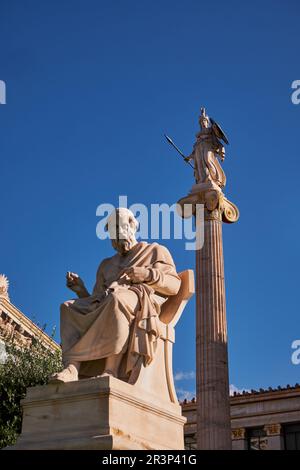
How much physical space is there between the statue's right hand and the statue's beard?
59 cm

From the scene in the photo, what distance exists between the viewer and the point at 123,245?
28.4 ft

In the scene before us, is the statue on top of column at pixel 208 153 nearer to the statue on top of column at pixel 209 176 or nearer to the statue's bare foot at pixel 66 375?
the statue on top of column at pixel 209 176

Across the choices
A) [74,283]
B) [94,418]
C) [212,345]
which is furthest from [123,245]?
[212,345]

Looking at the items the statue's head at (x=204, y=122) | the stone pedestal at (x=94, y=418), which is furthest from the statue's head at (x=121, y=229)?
the statue's head at (x=204, y=122)

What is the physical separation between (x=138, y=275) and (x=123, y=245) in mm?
768

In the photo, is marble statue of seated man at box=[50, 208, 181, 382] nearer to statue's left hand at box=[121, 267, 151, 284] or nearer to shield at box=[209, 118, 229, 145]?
statue's left hand at box=[121, 267, 151, 284]

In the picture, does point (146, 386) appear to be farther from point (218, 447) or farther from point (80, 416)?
point (218, 447)

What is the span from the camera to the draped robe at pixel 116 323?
7496 mm

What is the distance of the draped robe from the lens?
24.6 ft

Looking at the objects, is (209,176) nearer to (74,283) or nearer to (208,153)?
(208,153)

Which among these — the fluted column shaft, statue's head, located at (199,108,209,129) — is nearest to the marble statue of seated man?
the fluted column shaft

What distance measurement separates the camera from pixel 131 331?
7.61 meters
